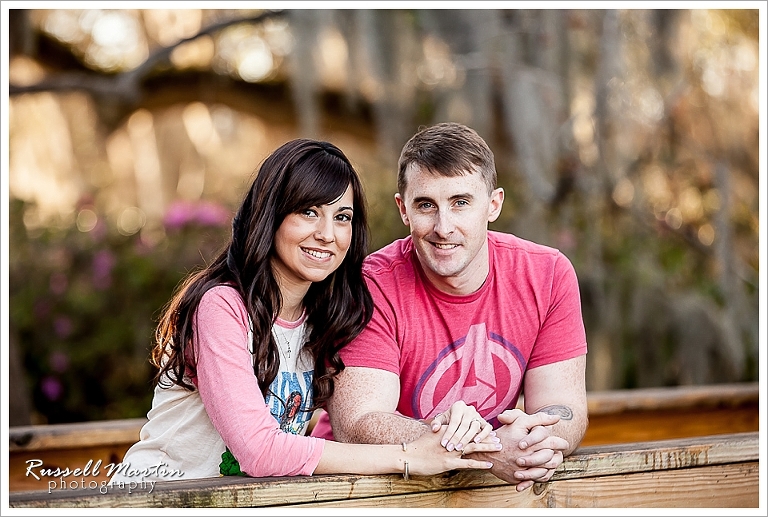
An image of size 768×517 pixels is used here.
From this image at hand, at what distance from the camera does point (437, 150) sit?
7.64ft

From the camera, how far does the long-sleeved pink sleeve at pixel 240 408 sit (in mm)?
1957

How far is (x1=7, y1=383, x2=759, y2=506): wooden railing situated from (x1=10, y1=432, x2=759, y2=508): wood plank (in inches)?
50.4

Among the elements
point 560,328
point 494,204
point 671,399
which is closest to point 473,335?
point 560,328

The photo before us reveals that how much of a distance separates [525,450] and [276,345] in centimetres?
66

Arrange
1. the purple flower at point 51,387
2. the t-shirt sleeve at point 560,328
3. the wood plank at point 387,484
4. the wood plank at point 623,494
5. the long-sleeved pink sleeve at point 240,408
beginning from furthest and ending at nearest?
1. the purple flower at point 51,387
2. the t-shirt sleeve at point 560,328
3. the wood plank at point 623,494
4. the long-sleeved pink sleeve at point 240,408
5. the wood plank at point 387,484

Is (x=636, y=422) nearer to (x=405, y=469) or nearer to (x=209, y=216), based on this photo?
(x=405, y=469)

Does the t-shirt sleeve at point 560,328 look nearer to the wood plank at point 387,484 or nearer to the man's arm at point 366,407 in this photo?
the wood plank at point 387,484

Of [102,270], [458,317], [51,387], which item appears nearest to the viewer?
[458,317]

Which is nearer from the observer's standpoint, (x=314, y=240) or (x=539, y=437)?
(x=539, y=437)

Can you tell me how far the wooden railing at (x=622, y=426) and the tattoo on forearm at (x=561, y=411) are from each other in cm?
Result: 149

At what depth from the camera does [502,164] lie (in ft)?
22.4

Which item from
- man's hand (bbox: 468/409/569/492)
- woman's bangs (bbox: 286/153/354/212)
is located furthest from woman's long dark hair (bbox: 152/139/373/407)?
man's hand (bbox: 468/409/569/492)

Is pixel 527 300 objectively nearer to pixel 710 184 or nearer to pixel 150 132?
pixel 710 184

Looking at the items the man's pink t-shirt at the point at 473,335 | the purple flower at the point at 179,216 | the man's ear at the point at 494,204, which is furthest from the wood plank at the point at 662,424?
the purple flower at the point at 179,216
